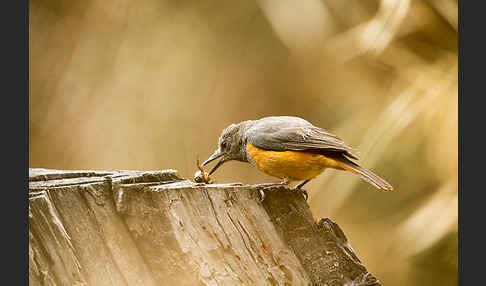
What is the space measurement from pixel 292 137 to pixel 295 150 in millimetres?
85

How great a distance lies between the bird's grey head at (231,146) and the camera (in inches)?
142

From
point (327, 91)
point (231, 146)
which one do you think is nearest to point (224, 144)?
point (231, 146)

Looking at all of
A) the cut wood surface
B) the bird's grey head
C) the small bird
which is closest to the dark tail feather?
the small bird

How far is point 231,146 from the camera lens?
3652 millimetres

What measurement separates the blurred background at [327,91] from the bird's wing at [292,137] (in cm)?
26

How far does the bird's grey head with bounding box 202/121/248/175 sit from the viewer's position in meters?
3.61

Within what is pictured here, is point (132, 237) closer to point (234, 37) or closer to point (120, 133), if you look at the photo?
point (120, 133)

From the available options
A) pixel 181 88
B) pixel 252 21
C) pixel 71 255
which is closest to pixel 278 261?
pixel 71 255

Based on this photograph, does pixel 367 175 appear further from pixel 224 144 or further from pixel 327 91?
pixel 224 144

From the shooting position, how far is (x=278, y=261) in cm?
299

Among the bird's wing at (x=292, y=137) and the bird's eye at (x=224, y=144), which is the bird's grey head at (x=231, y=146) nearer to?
the bird's eye at (x=224, y=144)

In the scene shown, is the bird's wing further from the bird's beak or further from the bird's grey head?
the bird's beak

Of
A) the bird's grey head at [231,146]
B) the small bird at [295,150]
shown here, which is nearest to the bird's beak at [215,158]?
the bird's grey head at [231,146]

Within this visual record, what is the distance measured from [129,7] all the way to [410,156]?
2.02 meters
